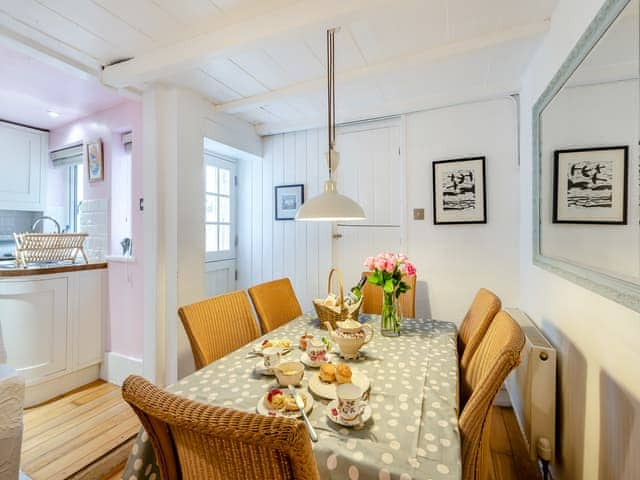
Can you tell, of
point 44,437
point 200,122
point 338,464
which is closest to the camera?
point 338,464

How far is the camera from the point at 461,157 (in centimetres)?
230

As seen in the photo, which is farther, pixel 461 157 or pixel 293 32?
pixel 461 157

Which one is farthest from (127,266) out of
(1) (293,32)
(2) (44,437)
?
(1) (293,32)

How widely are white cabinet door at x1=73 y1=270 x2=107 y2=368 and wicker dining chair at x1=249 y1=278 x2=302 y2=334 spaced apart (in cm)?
153

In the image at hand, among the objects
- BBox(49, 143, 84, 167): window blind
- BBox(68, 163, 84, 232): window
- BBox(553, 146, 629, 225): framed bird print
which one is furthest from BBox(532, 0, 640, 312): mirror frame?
BBox(68, 163, 84, 232): window

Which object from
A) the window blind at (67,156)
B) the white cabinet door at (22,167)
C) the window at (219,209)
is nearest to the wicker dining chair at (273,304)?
the window at (219,209)

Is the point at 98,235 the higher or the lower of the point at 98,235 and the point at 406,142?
the lower

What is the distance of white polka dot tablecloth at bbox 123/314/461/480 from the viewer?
704 millimetres

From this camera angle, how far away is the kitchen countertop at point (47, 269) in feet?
6.69

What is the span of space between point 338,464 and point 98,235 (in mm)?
2866

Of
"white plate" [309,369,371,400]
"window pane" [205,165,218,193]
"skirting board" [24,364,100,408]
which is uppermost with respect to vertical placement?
"window pane" [205,165,218,193]

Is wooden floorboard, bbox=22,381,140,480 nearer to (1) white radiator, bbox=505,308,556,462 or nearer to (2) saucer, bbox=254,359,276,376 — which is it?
(2) saucer, bbox=254,359,276,376

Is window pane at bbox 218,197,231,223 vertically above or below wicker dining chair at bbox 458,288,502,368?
above

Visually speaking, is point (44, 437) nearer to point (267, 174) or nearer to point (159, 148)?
point (159, 148)
